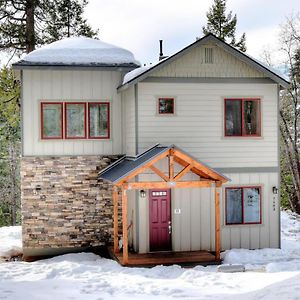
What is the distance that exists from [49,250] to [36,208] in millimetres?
1483

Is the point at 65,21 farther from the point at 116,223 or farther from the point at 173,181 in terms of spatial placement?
the point at 173,181

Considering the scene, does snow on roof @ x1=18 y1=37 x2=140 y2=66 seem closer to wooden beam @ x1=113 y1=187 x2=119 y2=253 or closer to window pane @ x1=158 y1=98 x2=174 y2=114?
window pane @ x1=158 y1=98 x2=174 y2=114

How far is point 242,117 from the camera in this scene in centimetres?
1587

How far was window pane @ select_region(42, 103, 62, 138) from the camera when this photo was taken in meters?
16.2

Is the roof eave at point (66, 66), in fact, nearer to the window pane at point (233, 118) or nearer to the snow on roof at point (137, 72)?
the snow on roof at point (137, 72)

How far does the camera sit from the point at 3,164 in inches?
1391

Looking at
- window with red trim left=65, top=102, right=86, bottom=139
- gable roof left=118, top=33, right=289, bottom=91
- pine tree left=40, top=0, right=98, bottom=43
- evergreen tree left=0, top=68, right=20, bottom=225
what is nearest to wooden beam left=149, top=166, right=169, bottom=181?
gable roof left=118, top=33, right=289, bottom=91

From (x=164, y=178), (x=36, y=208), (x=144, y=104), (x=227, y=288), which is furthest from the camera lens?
(x=36, y=208)

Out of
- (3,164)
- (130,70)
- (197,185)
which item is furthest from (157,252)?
(3,164)

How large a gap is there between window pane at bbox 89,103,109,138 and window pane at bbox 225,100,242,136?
4.05 metres

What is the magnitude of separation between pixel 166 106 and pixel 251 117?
114 inches

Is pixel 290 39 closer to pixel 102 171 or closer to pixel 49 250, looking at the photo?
pixel 102 171

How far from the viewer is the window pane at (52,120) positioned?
16.2 meters

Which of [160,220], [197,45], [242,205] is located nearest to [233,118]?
[197,45]
